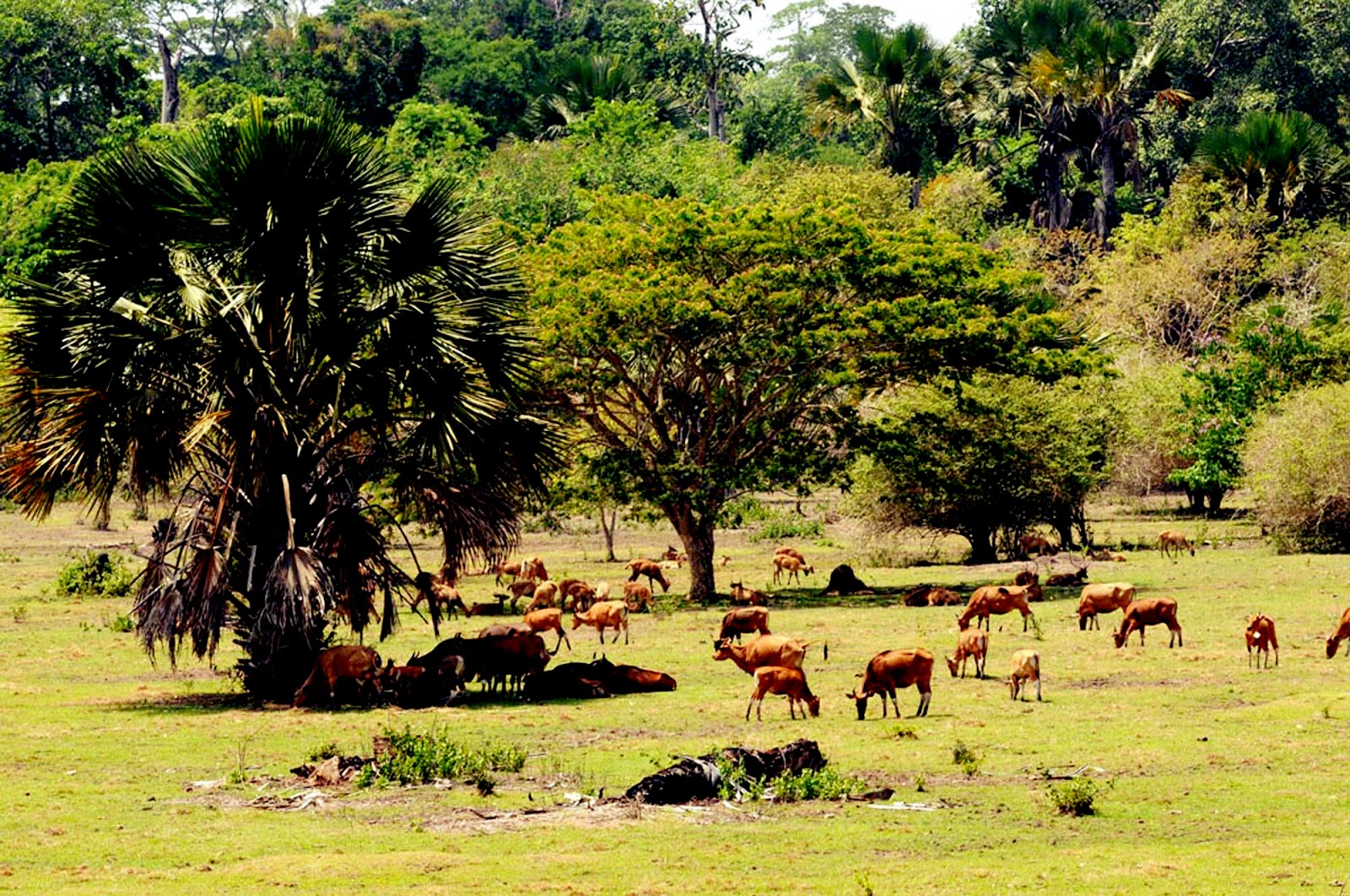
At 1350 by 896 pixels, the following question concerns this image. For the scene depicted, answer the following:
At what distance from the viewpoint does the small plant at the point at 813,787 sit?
1764cm

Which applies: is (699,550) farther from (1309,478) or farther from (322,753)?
(322,753)

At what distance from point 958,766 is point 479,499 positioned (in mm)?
8447

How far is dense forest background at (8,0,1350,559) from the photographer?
3944 cm

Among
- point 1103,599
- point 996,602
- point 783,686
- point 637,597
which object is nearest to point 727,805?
point 783,686

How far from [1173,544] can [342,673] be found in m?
27.9

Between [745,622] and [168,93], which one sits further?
[168,93]

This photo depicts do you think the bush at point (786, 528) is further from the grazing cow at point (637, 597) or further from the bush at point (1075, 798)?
the bush at point (1075, 798)

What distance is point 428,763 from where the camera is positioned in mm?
18859

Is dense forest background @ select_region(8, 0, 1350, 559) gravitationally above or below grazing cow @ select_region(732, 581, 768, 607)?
above

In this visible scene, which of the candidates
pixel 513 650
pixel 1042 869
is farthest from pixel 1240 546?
pixel 1042 869

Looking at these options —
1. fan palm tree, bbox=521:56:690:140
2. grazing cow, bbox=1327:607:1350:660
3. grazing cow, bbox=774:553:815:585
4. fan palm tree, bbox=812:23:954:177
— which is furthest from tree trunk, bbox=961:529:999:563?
fan palm tree, bbox=521:56:690:140

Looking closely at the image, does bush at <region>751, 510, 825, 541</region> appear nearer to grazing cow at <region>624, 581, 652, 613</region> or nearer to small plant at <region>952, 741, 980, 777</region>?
grazing cow at <region>624, 581, 652, 613</region>

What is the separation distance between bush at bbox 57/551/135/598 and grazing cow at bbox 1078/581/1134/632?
21734 mm

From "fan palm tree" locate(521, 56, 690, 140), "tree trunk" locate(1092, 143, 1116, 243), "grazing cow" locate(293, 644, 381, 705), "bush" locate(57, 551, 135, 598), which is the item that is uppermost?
"fan palm tree" locate(521, 56, 690, 140)
